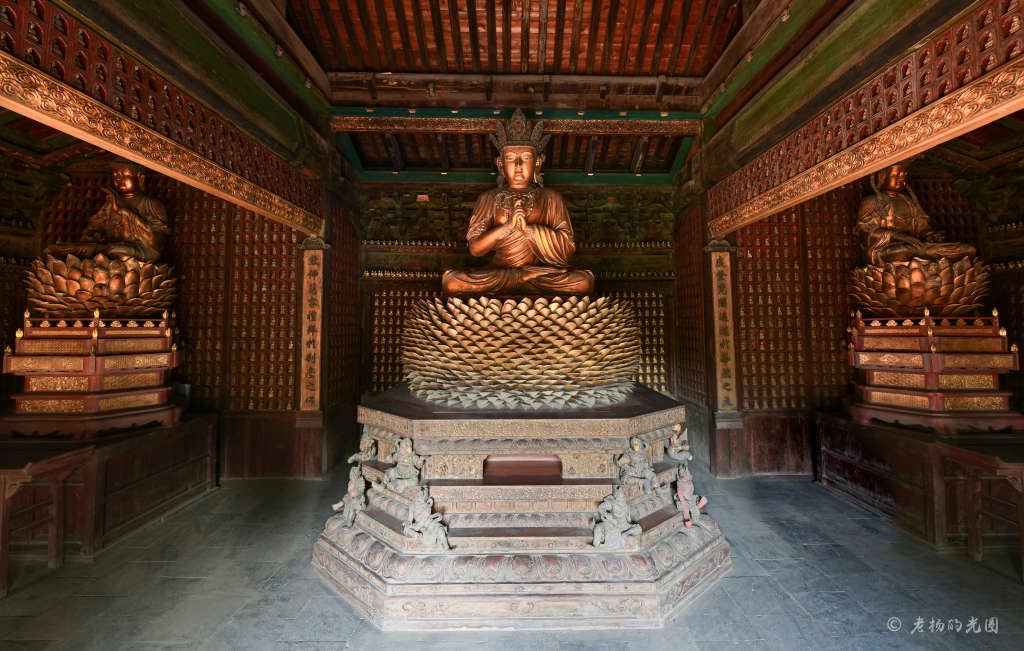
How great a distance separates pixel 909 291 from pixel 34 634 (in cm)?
797

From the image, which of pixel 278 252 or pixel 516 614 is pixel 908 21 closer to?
pixel 516 614

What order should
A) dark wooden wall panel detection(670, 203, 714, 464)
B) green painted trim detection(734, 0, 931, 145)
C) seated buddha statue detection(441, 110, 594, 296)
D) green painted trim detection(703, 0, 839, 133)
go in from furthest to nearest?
dark wooden wall panel detection(670, 203, 714, 464)
seated buddha statue detection(441, 110, 594, 296)
green painted trim detection(703, 0, 839, 133)
green painted trim detection(734, 0, 931, 145)

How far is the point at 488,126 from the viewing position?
6.27 metres

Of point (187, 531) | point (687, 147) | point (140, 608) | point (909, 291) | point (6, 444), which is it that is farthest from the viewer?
point (687, 147)

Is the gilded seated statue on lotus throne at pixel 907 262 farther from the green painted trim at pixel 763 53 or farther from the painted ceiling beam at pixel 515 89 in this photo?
the painted ceiling beam at pixel 515 89

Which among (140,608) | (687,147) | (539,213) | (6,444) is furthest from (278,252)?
(687,147)

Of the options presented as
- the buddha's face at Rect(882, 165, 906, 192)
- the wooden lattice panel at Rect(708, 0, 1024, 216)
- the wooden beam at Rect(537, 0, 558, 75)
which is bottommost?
the wooden lattice panel at Rect(708, 0, 1024, 216)

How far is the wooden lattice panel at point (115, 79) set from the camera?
2.27 metres

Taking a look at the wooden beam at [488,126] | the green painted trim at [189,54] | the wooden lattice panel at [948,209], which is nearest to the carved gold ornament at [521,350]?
the green painted trim at [189,54]

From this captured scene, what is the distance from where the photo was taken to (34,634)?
2.71 m

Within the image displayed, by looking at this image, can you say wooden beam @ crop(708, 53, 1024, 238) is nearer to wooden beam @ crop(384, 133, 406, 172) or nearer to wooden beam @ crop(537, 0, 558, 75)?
wooden beam @ crop(537, 0, 558, 75)

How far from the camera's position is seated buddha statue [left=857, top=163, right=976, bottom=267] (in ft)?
15.7

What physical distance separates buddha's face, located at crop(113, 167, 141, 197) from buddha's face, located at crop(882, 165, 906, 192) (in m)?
8.64

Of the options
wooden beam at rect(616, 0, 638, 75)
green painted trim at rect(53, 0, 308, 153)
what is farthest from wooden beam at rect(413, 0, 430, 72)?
wooden beam at rect(616, 0, 638, 75)
